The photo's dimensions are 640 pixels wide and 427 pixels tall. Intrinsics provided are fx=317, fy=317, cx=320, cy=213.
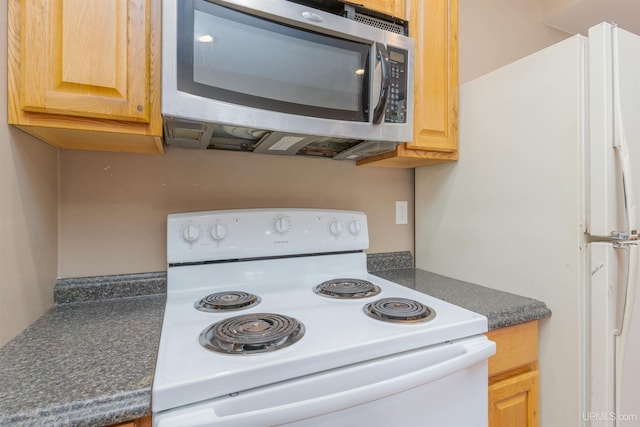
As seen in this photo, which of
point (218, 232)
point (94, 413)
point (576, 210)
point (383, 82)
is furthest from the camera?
point (218, 232)

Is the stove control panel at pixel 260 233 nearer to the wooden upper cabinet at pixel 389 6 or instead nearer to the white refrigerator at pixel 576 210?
the white refrigerator at pixel 576 210

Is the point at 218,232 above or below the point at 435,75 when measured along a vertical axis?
below

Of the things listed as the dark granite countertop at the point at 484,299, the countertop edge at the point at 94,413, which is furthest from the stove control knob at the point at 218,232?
the dark granite countertop at the point at 484,299

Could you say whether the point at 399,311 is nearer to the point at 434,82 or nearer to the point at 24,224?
the point at 434,82

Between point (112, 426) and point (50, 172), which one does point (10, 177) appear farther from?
point (112, 426)

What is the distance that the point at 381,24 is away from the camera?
117 centimetres

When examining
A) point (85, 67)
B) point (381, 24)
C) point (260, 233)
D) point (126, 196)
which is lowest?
point (260, 233)

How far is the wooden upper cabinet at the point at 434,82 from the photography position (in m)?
1.25

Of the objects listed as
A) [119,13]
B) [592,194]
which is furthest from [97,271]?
[592,194]

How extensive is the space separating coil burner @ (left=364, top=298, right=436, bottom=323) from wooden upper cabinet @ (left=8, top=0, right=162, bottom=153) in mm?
814

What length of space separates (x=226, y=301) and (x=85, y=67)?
763 millimetres

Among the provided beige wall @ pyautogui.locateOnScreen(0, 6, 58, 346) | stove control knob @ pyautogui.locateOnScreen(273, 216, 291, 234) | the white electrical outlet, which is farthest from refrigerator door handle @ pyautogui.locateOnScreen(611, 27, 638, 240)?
beige wall @ pyautogui.locateOnScreen(0, 6, 58, 346)

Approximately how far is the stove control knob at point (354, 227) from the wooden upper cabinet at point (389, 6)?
825mm

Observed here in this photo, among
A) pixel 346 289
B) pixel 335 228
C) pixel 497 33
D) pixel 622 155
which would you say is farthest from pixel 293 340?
pixel 497 33
